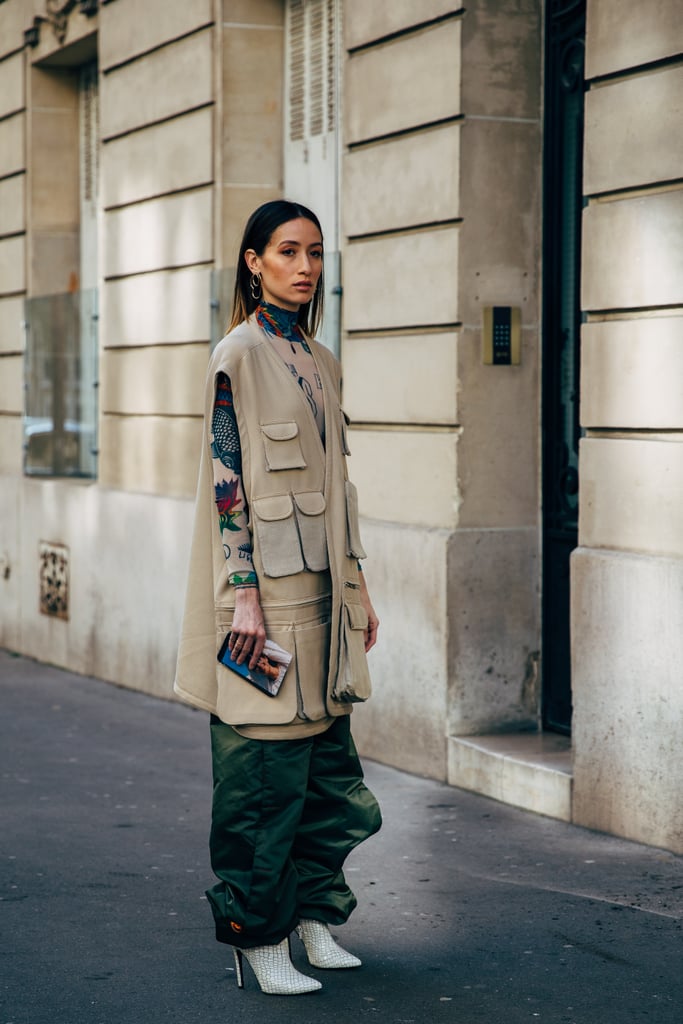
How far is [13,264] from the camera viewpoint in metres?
12.9

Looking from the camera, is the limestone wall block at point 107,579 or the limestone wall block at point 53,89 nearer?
the limestone wall block at point 107,579

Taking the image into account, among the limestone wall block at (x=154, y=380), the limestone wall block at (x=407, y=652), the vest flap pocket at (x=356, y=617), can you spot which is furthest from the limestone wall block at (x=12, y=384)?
the vest flap pocket at (x=356, y=617)

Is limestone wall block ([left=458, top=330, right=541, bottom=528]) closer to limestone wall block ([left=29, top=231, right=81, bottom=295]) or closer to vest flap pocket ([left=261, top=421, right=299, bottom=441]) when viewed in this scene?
vest flap pocket ([left=261, top=421, right=299, bottom=441])

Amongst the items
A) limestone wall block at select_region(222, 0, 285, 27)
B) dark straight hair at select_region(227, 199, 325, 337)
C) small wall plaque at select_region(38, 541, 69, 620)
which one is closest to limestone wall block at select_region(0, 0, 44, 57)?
limestone wall block at select_region(222, 0, 285, 27)

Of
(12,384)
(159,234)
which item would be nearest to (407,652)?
(159,234)

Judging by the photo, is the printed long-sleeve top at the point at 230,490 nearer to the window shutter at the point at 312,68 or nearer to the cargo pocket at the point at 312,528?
the cargo pocket at the point at 312,528

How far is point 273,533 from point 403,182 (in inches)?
140

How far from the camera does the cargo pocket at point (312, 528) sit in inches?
179

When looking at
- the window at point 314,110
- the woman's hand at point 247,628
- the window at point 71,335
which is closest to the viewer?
the woman's hand at point 247,628

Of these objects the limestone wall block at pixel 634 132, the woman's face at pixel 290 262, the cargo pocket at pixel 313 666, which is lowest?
the cargo pocket at pixel 313 666

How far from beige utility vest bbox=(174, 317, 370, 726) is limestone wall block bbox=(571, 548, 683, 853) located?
70.0 inches

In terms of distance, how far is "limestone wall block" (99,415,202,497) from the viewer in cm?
988

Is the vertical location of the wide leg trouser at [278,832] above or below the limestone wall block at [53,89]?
below

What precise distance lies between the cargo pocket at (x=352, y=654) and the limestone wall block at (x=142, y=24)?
578 centimetres
